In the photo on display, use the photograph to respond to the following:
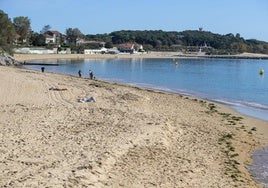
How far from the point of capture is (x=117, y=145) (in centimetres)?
1259

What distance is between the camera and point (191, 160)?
1259cm

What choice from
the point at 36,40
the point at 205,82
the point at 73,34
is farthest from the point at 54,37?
the point at 205,82

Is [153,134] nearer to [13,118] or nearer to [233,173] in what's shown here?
[233,173]

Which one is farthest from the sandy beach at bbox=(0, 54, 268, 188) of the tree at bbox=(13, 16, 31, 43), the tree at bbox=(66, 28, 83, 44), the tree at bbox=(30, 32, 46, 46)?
the tree at bbox=(66, 28, 83, 44)

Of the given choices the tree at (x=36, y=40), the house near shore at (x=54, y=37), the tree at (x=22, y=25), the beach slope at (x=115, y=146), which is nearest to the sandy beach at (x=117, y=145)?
the beach slope at (x=115, y=146)

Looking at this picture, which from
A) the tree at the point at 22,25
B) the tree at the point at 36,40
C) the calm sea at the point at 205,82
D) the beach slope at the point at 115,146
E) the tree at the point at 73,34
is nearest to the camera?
the beach slope at the point at 115,146

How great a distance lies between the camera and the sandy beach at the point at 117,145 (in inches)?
Result: 390

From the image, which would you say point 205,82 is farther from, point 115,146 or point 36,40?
point 36,40

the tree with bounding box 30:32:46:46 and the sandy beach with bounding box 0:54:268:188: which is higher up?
the tree with bounding box 30:32:46:46

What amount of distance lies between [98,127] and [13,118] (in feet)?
11.6

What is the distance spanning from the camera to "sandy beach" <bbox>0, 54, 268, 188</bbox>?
990cm

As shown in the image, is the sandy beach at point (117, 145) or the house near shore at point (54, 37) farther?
the house near shore at point (54, 37)

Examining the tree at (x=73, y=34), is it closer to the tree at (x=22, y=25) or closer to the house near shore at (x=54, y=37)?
the house near shore at (x=54, y=37)

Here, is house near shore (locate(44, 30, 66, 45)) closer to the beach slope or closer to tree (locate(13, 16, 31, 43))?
tree (locate(13, 16, 31, 43))
